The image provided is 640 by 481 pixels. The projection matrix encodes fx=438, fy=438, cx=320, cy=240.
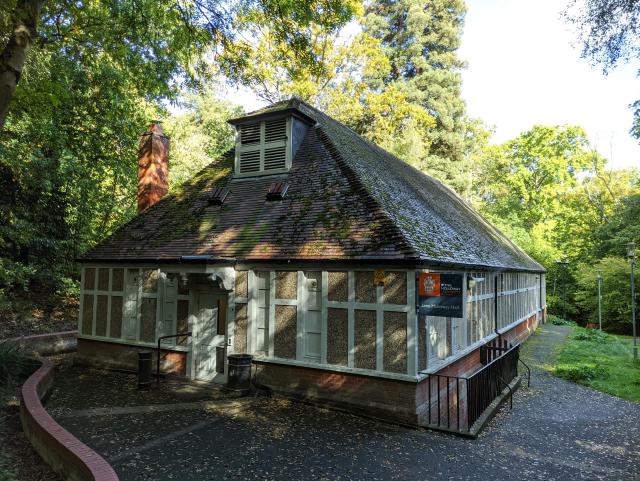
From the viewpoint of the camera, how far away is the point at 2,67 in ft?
20.2

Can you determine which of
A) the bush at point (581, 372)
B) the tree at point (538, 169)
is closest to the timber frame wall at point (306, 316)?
the bush at point (581, 372)

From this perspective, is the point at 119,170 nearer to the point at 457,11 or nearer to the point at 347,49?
the point at 347,49

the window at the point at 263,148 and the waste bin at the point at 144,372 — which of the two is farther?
the window at the point at 263,148

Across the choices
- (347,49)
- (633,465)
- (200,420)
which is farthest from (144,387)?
(347,49)

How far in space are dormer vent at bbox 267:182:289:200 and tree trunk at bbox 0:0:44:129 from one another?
6104 millimetres

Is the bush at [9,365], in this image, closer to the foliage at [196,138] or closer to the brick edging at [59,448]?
the brick edging at [59,448]

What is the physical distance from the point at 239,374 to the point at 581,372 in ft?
35.3

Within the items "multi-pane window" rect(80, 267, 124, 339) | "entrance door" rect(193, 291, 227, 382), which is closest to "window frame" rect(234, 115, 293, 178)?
"entrance door" rect(193, 291, 227, 382)

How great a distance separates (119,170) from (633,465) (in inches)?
775

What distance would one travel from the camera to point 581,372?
13.6m

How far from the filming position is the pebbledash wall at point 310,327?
329 inches

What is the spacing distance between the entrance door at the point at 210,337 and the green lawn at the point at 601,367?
10.7 metres

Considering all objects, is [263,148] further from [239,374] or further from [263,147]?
[239,374]

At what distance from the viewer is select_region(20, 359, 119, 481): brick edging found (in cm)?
521
